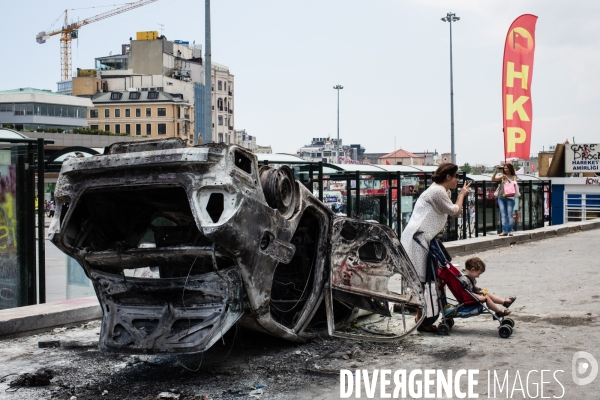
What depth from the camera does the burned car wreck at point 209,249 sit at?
5.91 meters

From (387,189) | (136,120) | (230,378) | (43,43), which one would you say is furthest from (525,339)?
(43,43)

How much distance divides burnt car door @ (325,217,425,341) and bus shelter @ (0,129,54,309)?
3.65m

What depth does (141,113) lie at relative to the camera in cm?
10862

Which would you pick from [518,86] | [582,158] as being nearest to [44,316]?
[518,86]

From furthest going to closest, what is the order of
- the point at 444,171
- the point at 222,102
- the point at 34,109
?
the point at 222,102
the point at 34,109
the point at 444,171

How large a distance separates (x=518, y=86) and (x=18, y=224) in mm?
18790

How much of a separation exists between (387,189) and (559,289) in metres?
6.74

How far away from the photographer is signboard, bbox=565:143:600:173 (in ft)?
116

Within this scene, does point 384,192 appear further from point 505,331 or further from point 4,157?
point 505,331

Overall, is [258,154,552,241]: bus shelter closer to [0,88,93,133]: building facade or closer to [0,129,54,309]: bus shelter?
[0,129,54,309]: bus shelter

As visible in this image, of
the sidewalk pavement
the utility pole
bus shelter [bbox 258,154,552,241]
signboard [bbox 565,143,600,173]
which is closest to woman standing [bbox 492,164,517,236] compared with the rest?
bus shelter [bbox 258,154,552,241]

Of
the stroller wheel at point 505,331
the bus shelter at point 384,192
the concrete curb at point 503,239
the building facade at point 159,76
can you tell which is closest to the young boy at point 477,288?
the stroller wheel at point 505,331

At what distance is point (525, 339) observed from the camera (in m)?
7.30

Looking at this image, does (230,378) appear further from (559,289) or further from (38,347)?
(559,289)
